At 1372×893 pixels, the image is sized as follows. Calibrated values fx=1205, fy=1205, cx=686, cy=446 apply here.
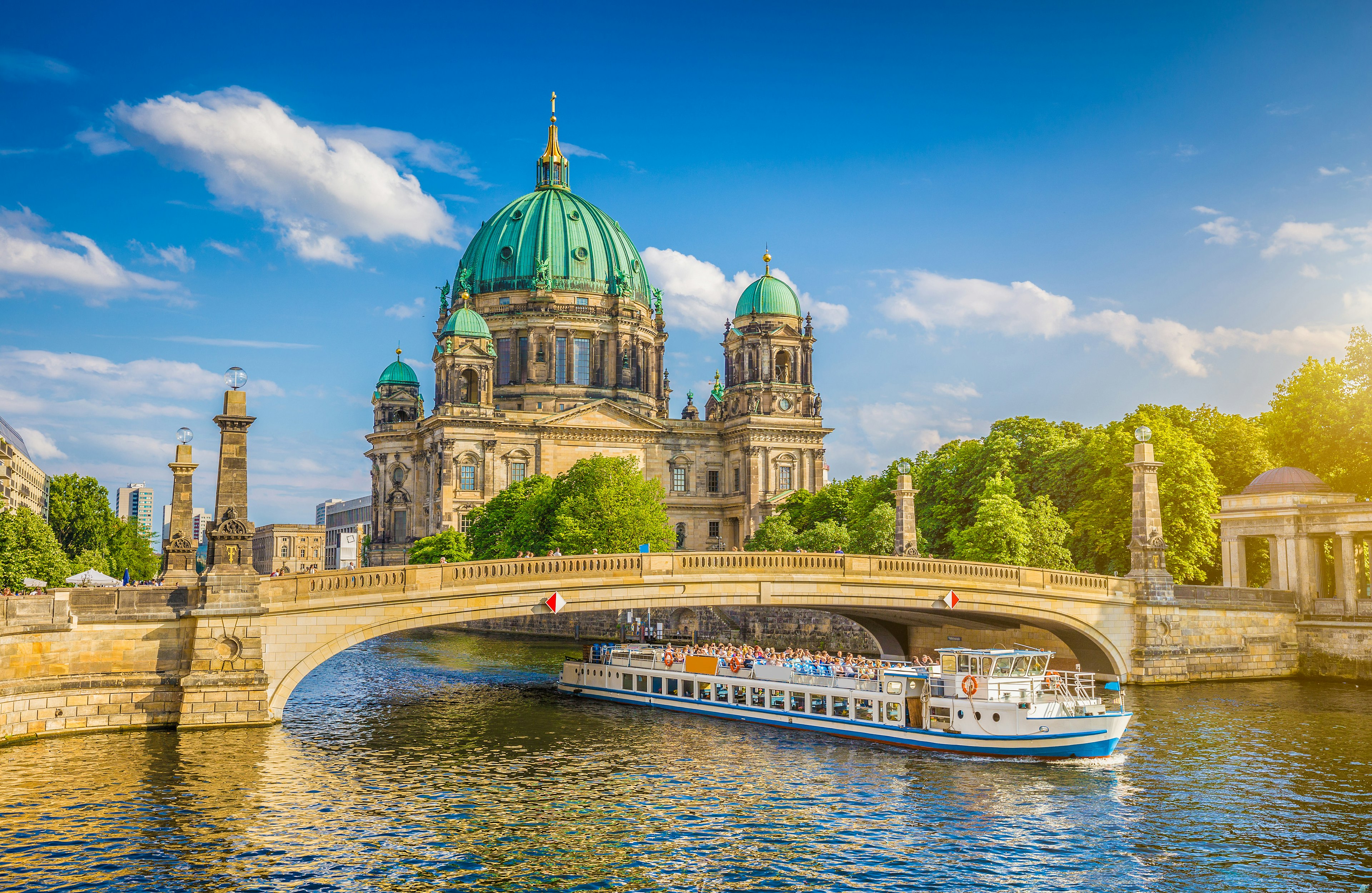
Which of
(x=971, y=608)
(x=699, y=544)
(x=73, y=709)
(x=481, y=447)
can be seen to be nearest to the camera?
(x=73, y=709)

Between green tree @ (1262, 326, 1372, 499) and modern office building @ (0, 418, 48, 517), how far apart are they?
76011mm

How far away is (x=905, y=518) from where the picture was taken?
58219mm

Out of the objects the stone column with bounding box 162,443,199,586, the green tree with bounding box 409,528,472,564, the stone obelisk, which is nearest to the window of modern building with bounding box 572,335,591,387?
the green tree with bounding box 409,528,472,564

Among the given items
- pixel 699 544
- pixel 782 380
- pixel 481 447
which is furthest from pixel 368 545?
pixel 782 380

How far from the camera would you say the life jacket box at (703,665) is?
45469 millimetres

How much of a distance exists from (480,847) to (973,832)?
35.5 ft

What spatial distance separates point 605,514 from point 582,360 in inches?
1844

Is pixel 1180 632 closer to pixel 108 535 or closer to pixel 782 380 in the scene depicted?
pixel 782 380

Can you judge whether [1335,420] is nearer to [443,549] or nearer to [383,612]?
[383,612]

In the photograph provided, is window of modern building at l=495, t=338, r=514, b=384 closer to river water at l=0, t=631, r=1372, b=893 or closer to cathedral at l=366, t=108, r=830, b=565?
cathedral at l=366, t=108, r=830, b=565

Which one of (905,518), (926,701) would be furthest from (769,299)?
(926,701)

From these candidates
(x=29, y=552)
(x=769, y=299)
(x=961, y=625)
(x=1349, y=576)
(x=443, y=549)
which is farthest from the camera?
(x=769, y=299)

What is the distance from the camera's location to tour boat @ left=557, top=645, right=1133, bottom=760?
3544 centimetres

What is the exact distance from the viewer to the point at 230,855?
A: 2405 centimetres
